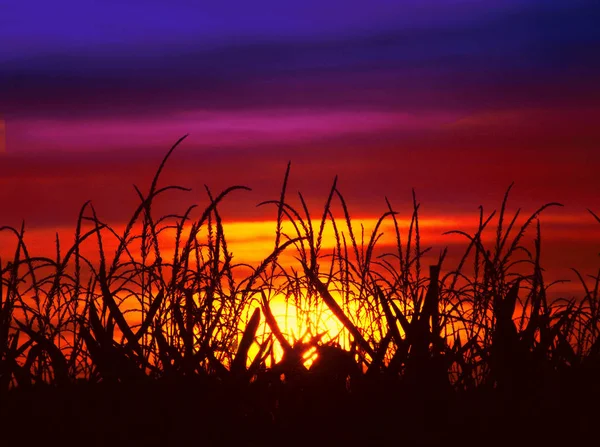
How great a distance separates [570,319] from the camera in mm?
2615

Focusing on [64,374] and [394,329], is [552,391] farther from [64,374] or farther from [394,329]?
[64,374]

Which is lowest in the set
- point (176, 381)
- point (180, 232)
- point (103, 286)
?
point (176, 381)

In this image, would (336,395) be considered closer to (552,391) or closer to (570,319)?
(552,391)

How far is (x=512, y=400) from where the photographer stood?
1.85 meters

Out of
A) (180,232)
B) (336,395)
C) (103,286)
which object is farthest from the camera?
(180,232)

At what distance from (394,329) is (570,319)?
3.14 ft

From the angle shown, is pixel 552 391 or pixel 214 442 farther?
pixel 552 391

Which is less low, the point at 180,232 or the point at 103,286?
the point at 180,232

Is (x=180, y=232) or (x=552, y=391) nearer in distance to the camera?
(x=552, y=391)

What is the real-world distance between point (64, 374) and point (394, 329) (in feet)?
2.67

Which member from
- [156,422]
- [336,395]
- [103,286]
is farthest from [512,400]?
[103,286]

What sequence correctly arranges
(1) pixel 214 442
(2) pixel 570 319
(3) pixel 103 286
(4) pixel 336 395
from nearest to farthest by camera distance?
(1) pixel 214 442 → (4) pixel 336 395 → (3) pixel 103 286 → (2) pixel 570 319

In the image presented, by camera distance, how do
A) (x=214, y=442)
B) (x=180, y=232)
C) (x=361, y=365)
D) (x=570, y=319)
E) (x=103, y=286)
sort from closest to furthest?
(x=214, y=442), (x=103, y=286), (x=361, y=365), (x=570, y=319), (x=180, y=232)

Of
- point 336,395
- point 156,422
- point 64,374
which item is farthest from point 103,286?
point 336,395
